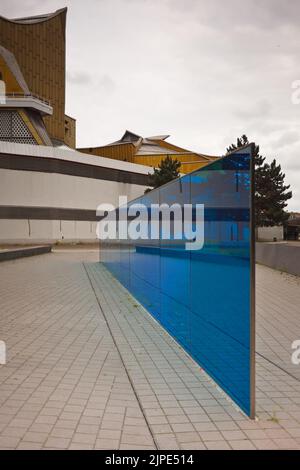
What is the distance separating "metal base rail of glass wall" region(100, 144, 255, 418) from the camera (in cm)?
393

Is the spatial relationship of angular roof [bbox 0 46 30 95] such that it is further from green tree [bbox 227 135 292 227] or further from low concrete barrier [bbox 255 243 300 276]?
low concrete barrier [bbox 255 243 300 276]

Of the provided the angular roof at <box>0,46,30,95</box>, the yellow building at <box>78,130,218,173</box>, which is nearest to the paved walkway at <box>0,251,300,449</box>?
the angular roof at <box>0,46,30,95</box>

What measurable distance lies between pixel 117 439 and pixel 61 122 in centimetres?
7389

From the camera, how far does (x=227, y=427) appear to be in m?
3.69

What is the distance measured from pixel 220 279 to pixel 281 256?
13871 millimetres

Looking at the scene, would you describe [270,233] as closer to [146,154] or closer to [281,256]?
[146,154]

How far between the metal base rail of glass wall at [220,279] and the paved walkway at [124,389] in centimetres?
27

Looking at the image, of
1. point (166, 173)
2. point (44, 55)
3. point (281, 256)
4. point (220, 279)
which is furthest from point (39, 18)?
point (220, 279)

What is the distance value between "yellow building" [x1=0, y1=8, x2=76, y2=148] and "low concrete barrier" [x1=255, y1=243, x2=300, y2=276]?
4821 centimetres

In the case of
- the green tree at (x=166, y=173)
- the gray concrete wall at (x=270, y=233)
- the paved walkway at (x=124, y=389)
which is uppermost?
the green tree at (x=166, y=173)

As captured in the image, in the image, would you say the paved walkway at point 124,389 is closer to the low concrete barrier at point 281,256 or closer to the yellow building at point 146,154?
the low concrete barrier at point 281,256

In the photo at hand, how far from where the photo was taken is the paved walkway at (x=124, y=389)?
3.50m

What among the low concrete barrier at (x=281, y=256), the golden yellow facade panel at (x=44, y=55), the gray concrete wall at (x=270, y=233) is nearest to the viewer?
the low concrete barrier at (x=281, y=256)

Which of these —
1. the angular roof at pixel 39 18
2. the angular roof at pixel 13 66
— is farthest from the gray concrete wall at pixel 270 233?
the angular roof at pixel 39 18
